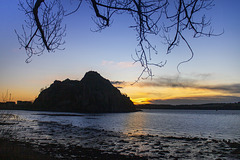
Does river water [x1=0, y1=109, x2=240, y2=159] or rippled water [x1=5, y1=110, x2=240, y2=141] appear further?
rippled water [x1=5, y1=110, x2=240, y2=141]

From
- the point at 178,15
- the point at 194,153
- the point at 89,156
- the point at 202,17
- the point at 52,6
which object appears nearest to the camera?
the point at 178,15

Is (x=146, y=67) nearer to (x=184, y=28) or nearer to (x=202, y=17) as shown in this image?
(x=184, y=28)

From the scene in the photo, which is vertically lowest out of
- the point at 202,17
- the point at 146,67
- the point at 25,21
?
the point at 146,67

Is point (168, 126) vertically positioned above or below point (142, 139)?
below

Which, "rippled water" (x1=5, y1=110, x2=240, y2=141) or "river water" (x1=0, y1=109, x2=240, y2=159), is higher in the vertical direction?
"river water" (x1=0, y1=109, x2=240, y2=159)

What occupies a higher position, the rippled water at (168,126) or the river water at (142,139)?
the river water at (142,139)

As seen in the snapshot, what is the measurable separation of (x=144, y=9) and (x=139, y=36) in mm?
554

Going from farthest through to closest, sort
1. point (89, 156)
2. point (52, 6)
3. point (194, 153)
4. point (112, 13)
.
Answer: point (194, 153)
point (89, 156)
point (52, 6)
point (112, 13)

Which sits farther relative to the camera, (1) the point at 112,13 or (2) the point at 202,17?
(1) the point at 112,13

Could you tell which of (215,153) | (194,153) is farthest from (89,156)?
(215,153)

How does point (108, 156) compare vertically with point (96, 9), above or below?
below

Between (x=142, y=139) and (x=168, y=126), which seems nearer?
(x=142, y=139)

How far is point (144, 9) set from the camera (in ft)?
13.6

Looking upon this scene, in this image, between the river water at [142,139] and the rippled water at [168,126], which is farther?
the rippled water at [168,126]
